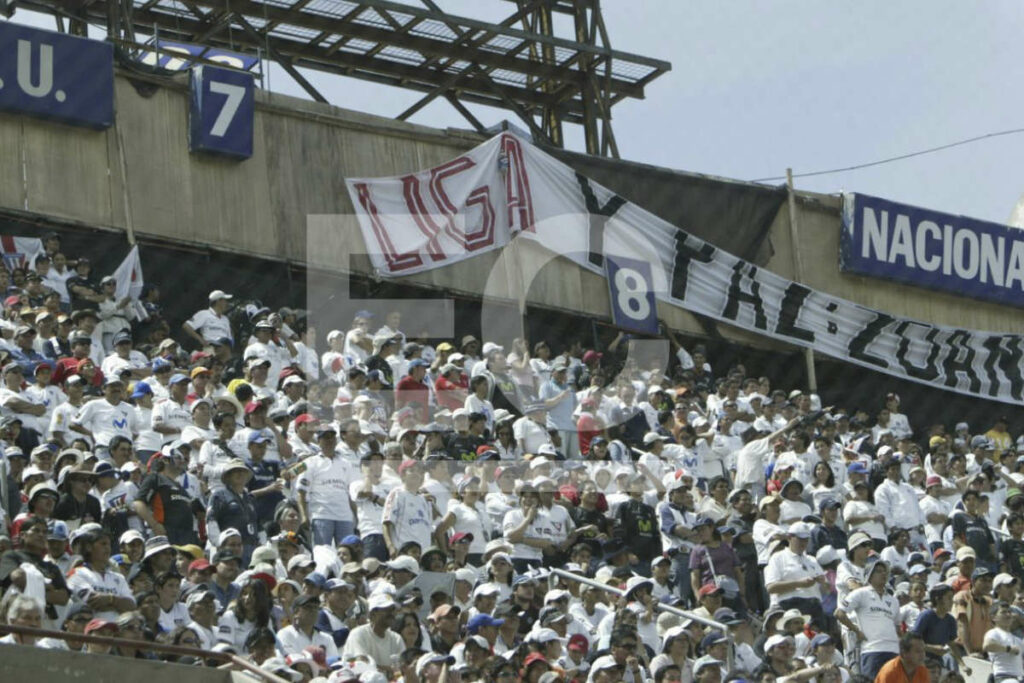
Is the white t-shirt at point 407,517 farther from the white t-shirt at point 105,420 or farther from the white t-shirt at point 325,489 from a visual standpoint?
the white t-shirt at point 105,420

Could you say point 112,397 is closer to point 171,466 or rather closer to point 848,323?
point 171,466

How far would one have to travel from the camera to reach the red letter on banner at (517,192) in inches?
1014

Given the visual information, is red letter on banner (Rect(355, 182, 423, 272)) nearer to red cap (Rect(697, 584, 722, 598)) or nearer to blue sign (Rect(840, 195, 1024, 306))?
blue sign (Rect(840, 195, 1024, 306))

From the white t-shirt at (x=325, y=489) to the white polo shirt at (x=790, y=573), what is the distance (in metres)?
4.17

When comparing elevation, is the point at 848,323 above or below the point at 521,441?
above

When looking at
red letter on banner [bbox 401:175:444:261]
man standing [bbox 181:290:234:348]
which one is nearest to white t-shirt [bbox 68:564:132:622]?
man standing [bbox 181:290:234:348]

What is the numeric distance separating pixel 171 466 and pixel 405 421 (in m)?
3.92

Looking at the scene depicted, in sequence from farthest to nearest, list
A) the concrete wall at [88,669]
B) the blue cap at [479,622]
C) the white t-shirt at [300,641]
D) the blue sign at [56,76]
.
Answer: the blue sign at [56,76] → the blue cap at [479,622] → the white t-shirt at [300,641] → the concrete wall at [88,669]

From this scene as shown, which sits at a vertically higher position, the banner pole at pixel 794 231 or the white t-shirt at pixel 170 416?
the banner pole at pixel 794 231

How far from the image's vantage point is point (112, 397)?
1709 cm

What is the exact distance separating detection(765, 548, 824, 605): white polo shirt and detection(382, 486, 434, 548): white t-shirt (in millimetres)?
3451

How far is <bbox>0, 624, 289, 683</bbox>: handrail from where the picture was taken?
10.9 m

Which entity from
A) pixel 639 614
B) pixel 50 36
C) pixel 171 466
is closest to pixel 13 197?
pixel 50 36

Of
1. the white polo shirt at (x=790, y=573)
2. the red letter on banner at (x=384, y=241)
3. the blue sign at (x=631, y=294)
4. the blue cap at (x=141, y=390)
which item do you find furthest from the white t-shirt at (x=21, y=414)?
the blue sign at (x=631, y=294)
